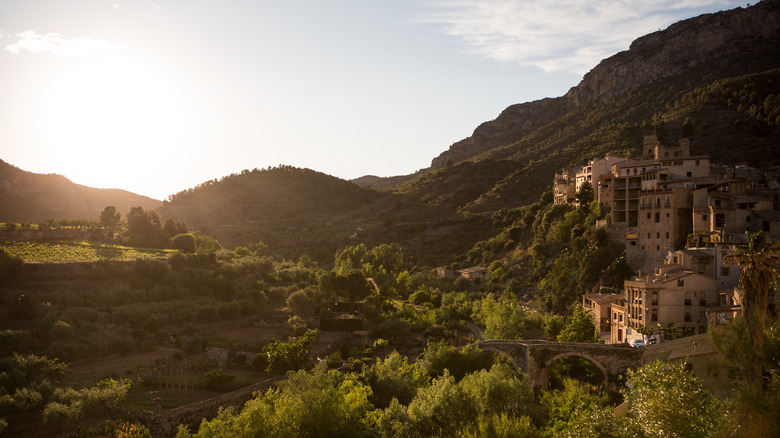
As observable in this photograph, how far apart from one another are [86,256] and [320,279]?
19.6 meters

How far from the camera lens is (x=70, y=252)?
4591cm

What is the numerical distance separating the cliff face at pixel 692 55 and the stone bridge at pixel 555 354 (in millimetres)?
71468

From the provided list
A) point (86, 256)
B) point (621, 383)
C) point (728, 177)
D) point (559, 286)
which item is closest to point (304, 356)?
point (621, 383)

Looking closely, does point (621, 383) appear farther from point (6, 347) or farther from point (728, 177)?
point (6, 347)

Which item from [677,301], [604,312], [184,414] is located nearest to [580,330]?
[604,312]

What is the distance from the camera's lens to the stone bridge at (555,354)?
34.0 meters

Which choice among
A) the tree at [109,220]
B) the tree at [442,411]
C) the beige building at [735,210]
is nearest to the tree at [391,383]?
the tree at [442,411]

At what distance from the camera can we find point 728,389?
22.6 metres

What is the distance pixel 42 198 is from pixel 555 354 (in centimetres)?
6879

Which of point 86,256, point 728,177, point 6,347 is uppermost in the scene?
point 728,177

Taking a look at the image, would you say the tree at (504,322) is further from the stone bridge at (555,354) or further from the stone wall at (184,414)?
the stone wall at (184,414)

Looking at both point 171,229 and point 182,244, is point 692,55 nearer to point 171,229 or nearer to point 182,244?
point 171,229

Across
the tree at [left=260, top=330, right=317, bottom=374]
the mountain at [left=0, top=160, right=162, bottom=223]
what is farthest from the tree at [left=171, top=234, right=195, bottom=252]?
the tree at [left=260, top=330, right=317, bottom=374]

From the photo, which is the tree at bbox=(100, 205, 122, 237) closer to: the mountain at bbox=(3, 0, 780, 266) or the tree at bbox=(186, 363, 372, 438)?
the mountain at bbox=(3, 0, 780, 266)
